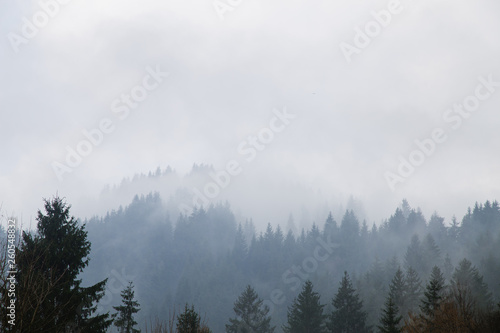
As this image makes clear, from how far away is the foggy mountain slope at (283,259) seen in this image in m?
89.4

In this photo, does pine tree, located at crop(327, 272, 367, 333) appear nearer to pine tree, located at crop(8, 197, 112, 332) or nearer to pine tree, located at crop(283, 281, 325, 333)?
A: pine tree, located at crop(283, 281, 325, 333)

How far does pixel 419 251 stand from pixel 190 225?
4005 inches

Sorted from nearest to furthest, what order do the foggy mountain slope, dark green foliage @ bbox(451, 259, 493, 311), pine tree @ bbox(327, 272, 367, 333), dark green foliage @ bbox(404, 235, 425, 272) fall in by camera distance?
1. pine tree @ bbox(327, 272, 367, 333)
2. dark green foliage @ bbox(451, 259, 493, 311)
3. dark green foliage @ bbox(404, 235, 425, 272)
4. the foggy mountain slope

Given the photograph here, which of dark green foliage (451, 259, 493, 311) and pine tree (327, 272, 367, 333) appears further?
dark green foliage (451, 259, 493, 311)

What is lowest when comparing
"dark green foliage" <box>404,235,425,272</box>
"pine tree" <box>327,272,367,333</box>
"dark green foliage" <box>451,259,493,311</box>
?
"pine tree" <box>327,272,367,333</box>

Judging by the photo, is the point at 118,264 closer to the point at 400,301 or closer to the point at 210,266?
the point at 210,266

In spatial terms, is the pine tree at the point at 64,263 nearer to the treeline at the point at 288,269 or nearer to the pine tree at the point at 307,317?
the treeline at the point at 288,269

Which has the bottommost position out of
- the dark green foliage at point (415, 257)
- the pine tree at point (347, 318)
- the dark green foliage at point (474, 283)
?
the pine tree at point (347, 318)

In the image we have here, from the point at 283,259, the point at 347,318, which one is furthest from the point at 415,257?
the point at 283,259

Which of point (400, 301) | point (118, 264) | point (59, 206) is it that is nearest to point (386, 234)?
point (400, 301)

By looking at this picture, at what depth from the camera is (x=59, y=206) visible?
1975 cm

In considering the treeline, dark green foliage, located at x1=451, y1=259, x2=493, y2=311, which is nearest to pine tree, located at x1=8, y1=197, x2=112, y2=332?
the treeline

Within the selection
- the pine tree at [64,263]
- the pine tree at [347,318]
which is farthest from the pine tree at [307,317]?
the pine tree at [64,263]

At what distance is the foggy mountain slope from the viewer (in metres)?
89.4
